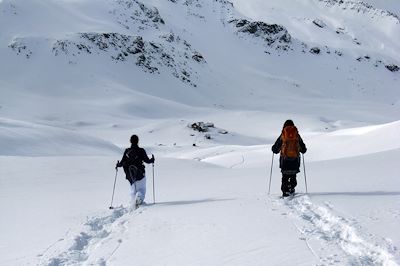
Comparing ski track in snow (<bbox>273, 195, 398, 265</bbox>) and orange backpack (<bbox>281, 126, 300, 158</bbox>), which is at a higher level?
orange backpack (<bbox>281, 126, 300, 158</bbox>)

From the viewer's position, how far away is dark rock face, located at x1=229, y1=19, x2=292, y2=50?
12631cm

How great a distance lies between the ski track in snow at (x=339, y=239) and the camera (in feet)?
19.3

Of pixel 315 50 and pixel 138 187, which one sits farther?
pixel 315 50

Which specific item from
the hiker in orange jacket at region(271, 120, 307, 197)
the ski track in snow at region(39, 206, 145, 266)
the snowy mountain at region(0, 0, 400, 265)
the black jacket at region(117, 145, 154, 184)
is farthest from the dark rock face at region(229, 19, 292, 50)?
the ski track in snow at region(39, 206, 145, 266)

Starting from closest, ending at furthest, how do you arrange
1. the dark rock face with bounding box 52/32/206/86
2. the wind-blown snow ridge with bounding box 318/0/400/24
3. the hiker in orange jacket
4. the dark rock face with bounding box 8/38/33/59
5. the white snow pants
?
1. the hiker in orange jacket
2. the white snow pants
3. the dark rock face with bounding box 8/38/33/59
4. the dark rock face with bounding box 52/32/206/86
5. the wind-blown snow ridge with bounding box 318/0/400/24

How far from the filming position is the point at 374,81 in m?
119

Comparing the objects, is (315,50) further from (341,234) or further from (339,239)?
(339,239)

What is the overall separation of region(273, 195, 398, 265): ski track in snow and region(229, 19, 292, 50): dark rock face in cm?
12000

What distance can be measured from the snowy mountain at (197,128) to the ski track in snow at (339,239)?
3cm

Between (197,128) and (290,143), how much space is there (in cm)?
4624

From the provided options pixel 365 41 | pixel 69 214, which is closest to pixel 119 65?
Result: pixel 69 214

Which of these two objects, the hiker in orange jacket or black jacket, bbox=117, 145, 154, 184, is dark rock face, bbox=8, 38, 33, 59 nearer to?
black jacket, bbox=117, 145, 154, 184

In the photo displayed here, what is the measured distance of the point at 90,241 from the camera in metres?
7.93

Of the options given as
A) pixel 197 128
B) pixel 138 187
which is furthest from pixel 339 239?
pixel 197 128
